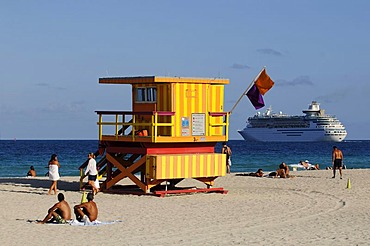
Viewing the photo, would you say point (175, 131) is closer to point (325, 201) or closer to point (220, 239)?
point (325, 201)

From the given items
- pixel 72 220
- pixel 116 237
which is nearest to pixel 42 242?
pixel 116 237

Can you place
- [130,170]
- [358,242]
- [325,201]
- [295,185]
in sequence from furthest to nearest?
[295,185], [130,170], [325,201], [358,242]

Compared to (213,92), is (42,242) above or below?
below

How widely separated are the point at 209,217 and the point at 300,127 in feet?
397

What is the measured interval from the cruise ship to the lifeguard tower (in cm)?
11404

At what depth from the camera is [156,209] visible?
20.7 m

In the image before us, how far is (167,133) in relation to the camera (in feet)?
79.2

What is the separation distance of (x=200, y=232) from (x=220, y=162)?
8.83 meters

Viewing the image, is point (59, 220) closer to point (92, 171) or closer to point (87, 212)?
point (87, 212)

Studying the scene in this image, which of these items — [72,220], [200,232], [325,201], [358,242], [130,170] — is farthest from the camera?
[130,170]

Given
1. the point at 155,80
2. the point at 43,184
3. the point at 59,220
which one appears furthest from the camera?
the point at 43,184

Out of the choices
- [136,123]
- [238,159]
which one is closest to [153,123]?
[136,123]

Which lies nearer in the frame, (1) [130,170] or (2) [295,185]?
(1) [130,170]

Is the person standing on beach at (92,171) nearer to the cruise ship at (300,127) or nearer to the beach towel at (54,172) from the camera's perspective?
the beach towel at (54,172)
